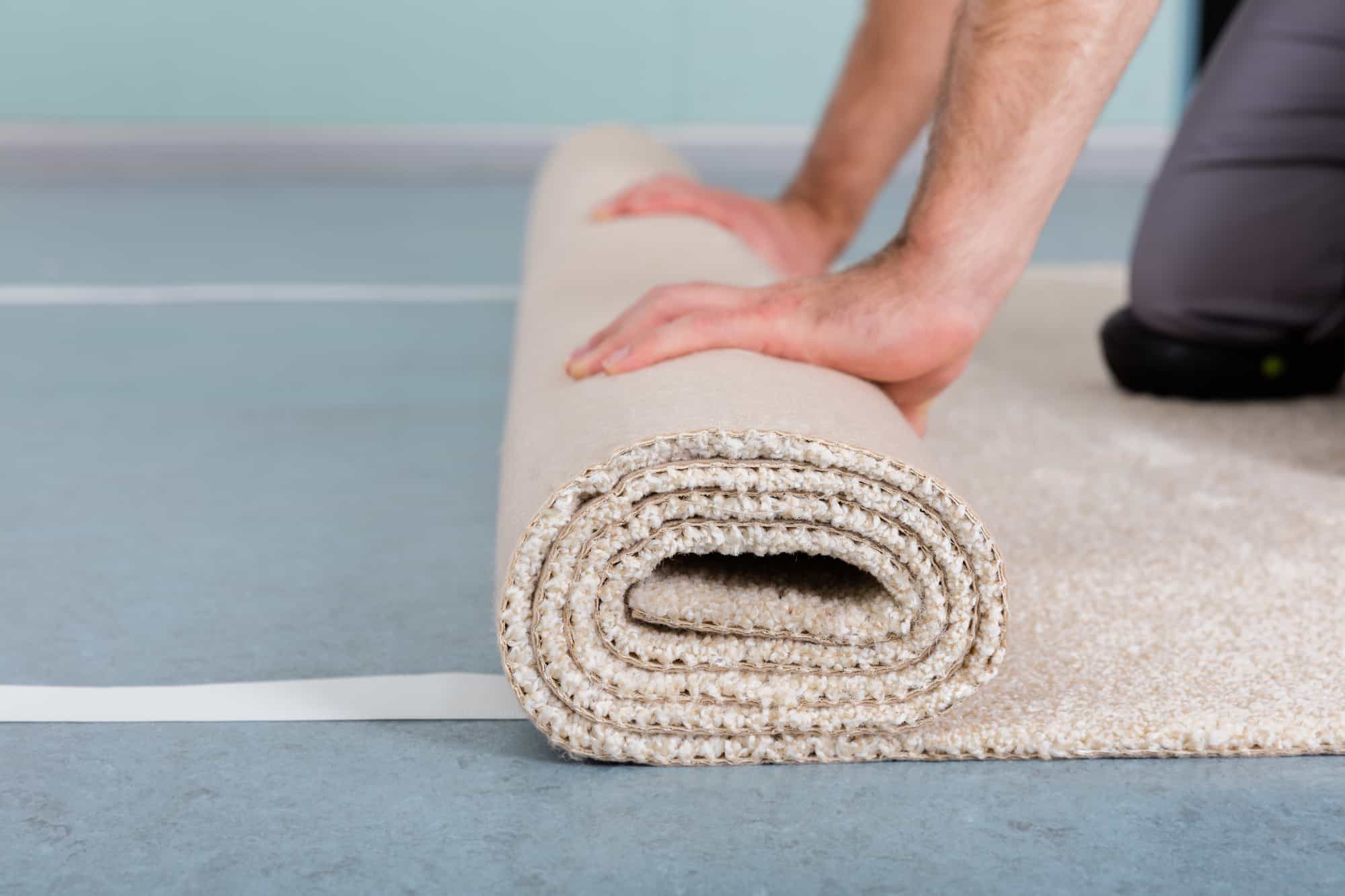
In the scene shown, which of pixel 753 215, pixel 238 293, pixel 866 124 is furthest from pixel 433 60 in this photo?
pixel 753 215

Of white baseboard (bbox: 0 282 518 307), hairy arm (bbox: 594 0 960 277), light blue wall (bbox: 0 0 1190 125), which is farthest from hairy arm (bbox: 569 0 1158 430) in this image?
light blue wall (bbox: 0 0 1190 125)

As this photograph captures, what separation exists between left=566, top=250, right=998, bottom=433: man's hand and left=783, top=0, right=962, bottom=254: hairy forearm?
822 mm

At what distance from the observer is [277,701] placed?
0.93m

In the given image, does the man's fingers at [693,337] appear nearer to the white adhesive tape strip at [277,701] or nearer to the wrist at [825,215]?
the white adhesive tape strip at [277,701]

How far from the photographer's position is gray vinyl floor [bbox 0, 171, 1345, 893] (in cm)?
75

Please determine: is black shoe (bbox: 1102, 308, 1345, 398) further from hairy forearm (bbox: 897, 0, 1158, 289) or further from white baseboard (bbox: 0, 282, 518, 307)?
white baseboard (bbox: 0, 282, 518, 307)

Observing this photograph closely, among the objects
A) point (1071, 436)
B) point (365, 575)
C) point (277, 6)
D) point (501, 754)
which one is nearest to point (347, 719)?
point (501, 754)

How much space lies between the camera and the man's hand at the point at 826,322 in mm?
1006

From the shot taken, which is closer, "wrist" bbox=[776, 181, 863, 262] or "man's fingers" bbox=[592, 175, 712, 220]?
"man's fingers" bbox=[592, 175, 712, 220]

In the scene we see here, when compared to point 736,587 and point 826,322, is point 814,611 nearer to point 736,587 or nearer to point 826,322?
point 736,587

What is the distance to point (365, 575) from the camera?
1.18 metres

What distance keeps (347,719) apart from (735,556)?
280 millimetres

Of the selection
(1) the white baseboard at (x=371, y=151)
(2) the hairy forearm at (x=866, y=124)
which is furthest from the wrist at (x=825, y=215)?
(1) the white baseboard at (x=371, y=151)

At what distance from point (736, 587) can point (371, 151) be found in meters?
4.12
